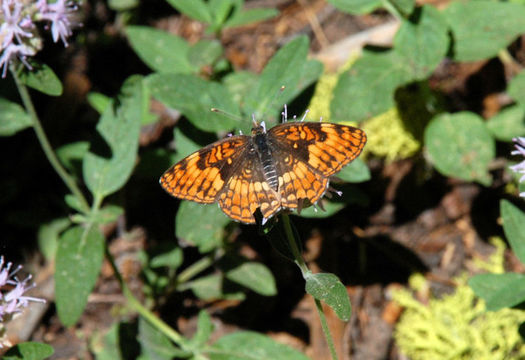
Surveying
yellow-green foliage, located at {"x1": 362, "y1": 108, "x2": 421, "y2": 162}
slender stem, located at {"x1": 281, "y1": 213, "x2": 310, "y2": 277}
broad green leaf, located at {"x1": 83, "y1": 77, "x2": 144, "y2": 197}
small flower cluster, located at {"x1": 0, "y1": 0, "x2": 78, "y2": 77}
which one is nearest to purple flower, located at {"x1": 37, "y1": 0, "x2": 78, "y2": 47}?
small flower cluster, located at {"x1": 0, "y1": 0, "x2": 78, "y2": 77}

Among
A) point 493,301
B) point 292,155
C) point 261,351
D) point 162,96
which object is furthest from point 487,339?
point 162,96

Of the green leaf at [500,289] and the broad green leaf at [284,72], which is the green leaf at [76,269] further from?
the green leaf at [500,289]

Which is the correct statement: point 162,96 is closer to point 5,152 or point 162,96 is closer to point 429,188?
point 5,152

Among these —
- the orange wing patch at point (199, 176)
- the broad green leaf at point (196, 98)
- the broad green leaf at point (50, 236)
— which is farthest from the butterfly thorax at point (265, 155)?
the broad green leaf at point (50, 236)

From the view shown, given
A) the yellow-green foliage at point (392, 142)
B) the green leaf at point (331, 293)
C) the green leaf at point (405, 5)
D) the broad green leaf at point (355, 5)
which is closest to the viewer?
the green leaf at point (331, 293)

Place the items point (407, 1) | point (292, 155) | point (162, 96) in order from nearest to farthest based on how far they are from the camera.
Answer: point (292, 155) → point (162, 96) → point (407, 1)

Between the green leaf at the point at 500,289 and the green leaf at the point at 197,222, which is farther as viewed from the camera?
the green leaf at the point at 197,222
